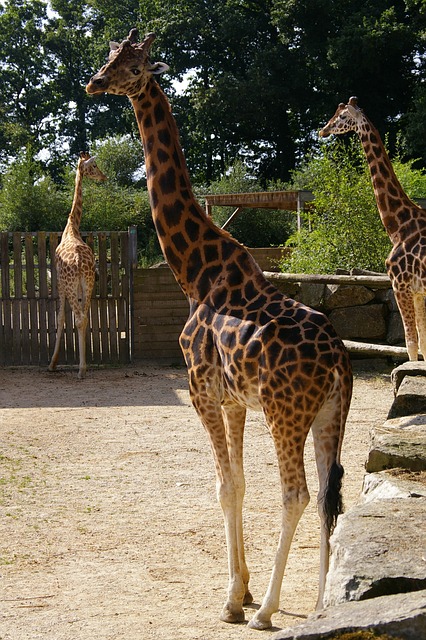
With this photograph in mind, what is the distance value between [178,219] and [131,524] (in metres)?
2.01

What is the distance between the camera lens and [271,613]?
386 centimetres

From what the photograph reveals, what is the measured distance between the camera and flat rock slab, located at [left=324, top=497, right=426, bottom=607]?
8.40 ft

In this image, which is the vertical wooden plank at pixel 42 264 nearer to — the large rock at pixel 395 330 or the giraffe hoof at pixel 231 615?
the large rock at pixel 395 330

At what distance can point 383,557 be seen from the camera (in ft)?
8.86

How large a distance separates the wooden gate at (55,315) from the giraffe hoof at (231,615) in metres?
9.63

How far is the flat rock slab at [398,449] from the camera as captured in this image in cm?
409

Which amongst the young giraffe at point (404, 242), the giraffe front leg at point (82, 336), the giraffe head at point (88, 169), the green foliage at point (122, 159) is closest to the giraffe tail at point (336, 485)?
the young giraffe at point (404, 242)

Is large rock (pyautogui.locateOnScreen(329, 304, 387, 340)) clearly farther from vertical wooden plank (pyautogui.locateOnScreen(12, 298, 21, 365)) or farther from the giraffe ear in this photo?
the giraffe ear

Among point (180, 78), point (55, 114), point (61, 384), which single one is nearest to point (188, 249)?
point (61, 384)

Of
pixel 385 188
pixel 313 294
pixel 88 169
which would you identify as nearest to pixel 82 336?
pixel 88 169

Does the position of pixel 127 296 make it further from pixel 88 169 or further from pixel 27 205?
pixel 27 205

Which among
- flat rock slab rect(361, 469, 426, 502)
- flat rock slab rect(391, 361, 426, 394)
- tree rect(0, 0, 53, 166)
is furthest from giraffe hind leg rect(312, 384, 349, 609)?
tree rect(0, 0, 53, 166)

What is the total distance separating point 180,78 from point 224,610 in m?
37.6

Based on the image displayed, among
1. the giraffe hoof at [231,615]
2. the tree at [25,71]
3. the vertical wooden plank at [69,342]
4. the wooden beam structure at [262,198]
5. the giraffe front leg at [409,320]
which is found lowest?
the giraffe hoof at [231,615]
